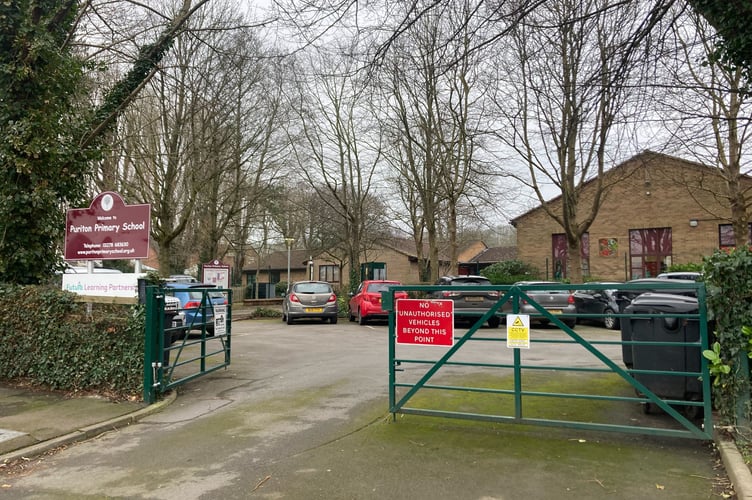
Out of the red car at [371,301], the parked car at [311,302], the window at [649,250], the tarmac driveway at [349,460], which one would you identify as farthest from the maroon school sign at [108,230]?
the window at [649,250]

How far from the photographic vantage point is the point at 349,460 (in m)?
4.54

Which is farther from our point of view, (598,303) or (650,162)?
(598,303)

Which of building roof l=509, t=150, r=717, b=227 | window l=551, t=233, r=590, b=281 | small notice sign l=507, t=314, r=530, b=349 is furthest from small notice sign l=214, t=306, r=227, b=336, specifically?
window l=551, t=233, r=590, b=281

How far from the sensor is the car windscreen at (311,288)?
18266 millimetres

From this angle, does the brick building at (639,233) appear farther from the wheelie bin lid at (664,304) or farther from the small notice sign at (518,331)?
the small notice sign at (518,331)

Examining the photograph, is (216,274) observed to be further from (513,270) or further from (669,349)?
(513,270)

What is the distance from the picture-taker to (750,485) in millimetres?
3537

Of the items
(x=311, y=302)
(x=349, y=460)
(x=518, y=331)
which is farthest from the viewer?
(x=311, y=302)

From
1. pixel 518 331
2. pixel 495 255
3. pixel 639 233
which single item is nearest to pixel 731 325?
pixel 518 331

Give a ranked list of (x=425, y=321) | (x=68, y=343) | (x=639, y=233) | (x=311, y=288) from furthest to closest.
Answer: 1. (x=639, y=233)
2. (x=311, y=288)
3. (x=68, y=343)
4. (x=425, y=321)

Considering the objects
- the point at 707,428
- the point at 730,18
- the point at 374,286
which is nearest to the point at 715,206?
the point at 374,286

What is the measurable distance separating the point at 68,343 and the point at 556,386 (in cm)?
693

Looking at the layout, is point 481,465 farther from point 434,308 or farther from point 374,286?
point 374,286

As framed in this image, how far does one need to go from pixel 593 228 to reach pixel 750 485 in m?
31.8
